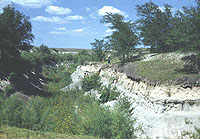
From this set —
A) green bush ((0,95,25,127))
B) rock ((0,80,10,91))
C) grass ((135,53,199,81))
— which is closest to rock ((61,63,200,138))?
grass ((135,53,199,81))

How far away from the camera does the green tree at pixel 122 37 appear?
24.6 m

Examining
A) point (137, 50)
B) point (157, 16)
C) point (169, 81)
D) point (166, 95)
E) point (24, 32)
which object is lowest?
point (166, 95)

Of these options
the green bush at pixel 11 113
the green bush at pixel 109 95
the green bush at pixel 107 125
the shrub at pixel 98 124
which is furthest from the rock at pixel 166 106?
the green bush at pixel 11 113

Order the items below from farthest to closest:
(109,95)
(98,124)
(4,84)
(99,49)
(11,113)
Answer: (99,49) < (4,84) < (109,95) < (11,113) < (98,124)

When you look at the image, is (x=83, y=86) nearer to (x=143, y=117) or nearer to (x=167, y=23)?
(x=167, y=23)

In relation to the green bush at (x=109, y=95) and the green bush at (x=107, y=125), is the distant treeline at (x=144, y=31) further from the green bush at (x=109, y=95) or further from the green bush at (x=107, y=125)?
the green bush at (x=107, y=125)

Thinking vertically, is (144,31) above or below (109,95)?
above

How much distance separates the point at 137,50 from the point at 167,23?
4.71 m

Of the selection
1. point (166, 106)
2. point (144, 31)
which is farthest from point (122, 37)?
point (166, 106)

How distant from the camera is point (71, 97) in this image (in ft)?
78.4

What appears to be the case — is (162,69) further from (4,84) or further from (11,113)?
(4,84)

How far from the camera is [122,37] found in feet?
79.7

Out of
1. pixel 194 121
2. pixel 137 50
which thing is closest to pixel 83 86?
pixel 137 50

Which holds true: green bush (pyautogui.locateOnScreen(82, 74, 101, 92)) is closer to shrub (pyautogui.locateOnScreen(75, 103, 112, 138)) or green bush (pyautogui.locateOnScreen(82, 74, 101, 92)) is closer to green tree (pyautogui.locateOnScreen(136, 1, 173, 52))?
green tree (pyautogui.locateOnScreen(136, 1, 173, 52))
